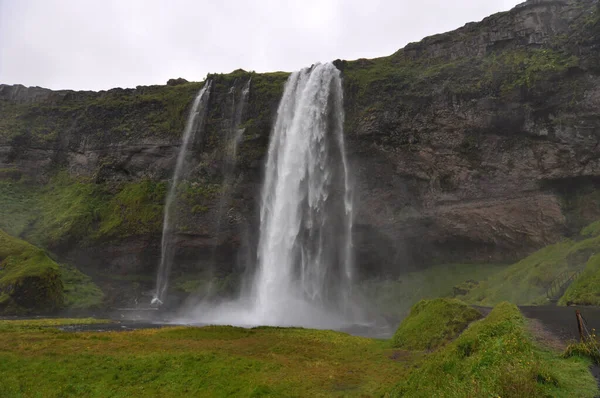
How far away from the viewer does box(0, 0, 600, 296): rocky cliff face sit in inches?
1693

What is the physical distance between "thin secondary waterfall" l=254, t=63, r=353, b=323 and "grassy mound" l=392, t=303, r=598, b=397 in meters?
35.6

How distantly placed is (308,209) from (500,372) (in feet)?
137

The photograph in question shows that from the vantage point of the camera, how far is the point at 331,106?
53.7 metres

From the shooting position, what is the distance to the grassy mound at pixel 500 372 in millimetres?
8070

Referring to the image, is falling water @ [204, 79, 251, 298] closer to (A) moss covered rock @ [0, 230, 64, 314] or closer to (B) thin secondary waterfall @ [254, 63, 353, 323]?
(B) thin secondary waterfall @ [254, 63, 353, 323]

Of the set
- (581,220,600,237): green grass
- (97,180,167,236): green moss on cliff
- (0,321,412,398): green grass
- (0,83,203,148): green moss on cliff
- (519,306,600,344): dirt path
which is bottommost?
(0,321,412,398): green grass

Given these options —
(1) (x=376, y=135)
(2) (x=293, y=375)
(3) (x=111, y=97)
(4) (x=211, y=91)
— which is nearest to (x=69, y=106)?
(3) (x=111, y=97)

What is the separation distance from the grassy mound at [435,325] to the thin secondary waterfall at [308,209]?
26.6 m

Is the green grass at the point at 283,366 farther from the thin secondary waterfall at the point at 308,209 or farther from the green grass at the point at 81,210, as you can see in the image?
the green grass at the point at 81,210

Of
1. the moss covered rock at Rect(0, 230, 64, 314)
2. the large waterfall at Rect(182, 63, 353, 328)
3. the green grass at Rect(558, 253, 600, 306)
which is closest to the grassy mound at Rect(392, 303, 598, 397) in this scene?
the green grass at Rect(558, 253, 600, 306)

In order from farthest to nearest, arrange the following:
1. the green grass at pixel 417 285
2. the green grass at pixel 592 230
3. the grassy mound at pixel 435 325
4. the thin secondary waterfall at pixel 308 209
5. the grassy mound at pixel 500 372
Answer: the thin secondary waterfall at pixel 308 209, the green grass at pixel 417 285, the green grass at pixel 592 230, the grassy mound at pixel 435 325, the grassy mound at pixel 500 372

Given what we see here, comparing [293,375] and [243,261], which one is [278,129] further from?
[293,375]

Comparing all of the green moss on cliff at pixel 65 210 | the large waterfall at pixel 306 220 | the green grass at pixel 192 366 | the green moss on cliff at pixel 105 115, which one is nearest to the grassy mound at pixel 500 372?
the green grass at pixel 192 366

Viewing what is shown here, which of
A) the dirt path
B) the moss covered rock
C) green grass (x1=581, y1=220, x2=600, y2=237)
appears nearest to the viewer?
the dirt path
